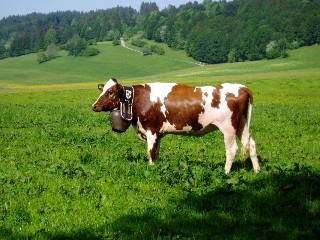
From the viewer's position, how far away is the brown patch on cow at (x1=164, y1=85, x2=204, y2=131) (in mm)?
11266

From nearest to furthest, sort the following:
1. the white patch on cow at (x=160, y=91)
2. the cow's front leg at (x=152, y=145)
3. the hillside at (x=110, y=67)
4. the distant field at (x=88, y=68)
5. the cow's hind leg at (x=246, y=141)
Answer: the cow's hind leg at (x=246, y=141) < the cow's front leg at (x=152, y=145) < the white patch on cow at (x=160, y=91) < the hillside at (x=110, y=67) < the distant field at (x=88, y=68)

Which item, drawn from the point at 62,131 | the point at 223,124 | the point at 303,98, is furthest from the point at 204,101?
the point at 303,98

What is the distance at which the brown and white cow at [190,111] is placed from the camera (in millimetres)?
11062

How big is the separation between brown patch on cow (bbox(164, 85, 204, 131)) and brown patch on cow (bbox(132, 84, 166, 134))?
257mm

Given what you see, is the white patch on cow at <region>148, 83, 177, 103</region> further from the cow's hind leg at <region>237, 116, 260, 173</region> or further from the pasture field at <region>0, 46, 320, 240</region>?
the cow's hind leg at <region>237, 116, 260, 173</region>

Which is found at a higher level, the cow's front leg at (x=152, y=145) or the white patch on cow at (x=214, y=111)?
the white patch on cow at (x=214, y=111)

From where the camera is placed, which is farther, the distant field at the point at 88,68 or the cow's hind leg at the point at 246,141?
the distant field at the point at 88,68

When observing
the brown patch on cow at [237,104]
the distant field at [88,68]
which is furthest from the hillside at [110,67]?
the brown patch on cow at [237,104]

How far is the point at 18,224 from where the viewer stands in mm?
7547

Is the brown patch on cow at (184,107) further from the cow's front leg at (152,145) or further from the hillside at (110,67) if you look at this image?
the hillside at (110,67)

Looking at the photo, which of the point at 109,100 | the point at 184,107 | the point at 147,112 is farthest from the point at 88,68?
the point at 184,107

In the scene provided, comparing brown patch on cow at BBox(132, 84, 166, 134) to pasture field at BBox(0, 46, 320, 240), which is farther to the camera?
brown patch on cow at BBox(132, 84, 166, 134)

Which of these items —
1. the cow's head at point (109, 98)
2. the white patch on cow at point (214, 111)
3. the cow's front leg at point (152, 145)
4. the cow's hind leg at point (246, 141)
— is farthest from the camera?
the cow's head at point (109, 98)

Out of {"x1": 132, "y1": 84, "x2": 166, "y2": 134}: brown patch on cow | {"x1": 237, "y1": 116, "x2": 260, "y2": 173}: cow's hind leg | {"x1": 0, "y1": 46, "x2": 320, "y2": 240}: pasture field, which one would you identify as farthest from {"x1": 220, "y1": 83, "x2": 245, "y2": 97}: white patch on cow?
{"x1": 0, "y1": 46, "x2": 320, "y2": 240}: pasture field
